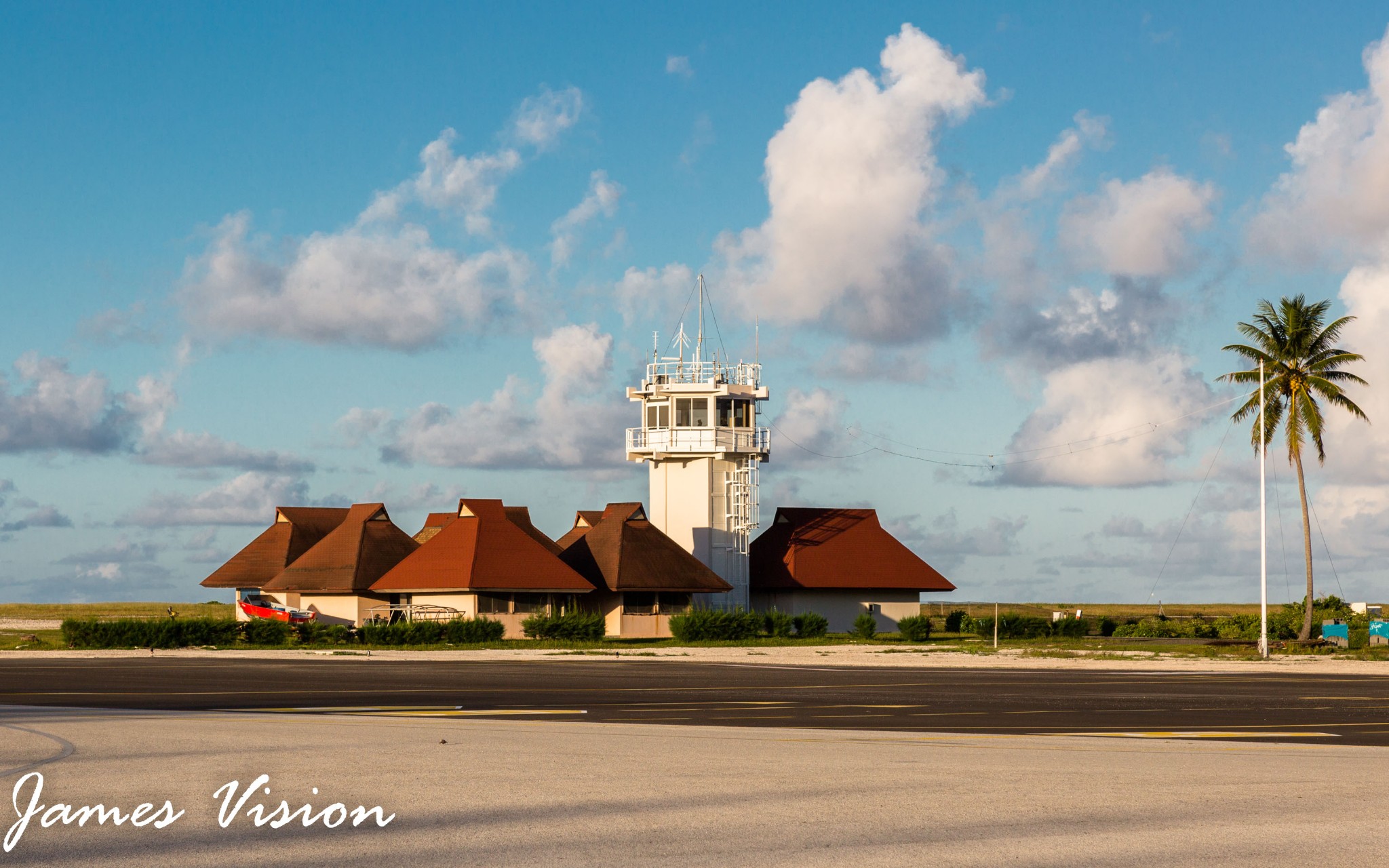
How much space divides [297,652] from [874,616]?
114ft

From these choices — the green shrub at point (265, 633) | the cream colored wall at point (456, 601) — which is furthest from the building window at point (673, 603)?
the green shrub at point (265, 633)

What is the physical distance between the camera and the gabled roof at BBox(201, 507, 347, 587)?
71.2m

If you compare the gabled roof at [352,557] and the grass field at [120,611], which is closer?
the gabled roof at [352,557]

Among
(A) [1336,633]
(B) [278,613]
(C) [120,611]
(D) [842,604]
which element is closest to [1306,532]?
(A) [1336,633]

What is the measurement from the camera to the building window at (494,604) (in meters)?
60.8

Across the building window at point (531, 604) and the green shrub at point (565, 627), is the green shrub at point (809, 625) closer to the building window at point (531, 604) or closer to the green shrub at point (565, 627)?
the green shrub at point (565, 627)

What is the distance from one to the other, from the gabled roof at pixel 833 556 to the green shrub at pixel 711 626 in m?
11.2

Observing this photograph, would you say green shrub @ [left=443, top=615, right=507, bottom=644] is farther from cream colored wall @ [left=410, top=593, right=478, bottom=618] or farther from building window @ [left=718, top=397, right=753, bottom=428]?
building window @ [left=718, top=397, right=753, bottom=428]

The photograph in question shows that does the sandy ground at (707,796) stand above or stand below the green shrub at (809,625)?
above

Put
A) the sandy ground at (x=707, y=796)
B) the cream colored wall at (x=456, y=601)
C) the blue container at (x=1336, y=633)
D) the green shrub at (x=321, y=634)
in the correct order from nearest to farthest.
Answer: the sandy ground at (x=707, y=796) < the blue container at (x=1336, y=633) < the green shrub at (x=321, y=634) < the cream colored wall at (x=456, y=601)

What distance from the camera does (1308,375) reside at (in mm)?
57156

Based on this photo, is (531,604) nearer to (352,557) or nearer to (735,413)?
(352,557)

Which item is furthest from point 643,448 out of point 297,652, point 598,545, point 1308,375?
point 1308,375

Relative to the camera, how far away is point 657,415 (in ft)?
227
